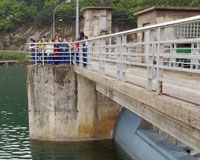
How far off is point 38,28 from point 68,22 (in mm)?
8099

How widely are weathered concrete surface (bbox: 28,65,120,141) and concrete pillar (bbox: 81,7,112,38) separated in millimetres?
6187

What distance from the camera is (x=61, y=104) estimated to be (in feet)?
44.8

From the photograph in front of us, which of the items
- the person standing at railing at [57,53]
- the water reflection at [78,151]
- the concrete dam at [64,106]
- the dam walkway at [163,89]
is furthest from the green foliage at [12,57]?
the dam walkway at [163,89]

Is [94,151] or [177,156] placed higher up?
[177,156]

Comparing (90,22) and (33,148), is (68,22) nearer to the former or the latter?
(90,22)

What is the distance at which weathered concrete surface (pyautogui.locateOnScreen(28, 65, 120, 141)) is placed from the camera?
537 inches

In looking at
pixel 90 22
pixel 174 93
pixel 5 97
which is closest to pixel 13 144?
pixel 90 22

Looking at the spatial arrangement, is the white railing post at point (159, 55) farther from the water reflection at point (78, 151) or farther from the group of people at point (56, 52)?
the group of people at point (56, 52)

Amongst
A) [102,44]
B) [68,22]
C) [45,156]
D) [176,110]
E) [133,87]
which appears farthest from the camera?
[68,22]

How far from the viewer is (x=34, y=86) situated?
45.3 ft

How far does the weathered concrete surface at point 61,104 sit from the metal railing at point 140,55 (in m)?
0.66

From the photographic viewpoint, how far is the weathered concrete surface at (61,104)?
44.8ft

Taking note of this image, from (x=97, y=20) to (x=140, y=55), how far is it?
13.2 meters

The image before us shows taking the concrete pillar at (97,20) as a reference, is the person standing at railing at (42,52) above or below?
below
